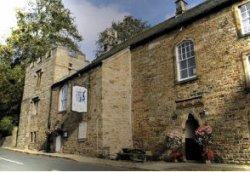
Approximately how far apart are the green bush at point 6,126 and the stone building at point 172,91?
8838 mm

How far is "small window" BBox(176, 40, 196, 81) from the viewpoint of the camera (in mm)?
16469

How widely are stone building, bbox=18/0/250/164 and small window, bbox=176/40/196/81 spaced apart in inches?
2.2

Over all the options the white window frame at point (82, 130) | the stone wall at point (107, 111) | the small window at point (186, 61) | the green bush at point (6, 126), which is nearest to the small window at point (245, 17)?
the small window at point (186, 61)

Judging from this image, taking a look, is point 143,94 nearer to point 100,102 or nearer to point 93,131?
point 100,102

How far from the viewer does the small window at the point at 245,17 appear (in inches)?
564

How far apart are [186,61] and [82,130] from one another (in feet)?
27.8

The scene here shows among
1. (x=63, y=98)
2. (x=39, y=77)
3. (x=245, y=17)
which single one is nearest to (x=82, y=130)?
(x=63, y=98)

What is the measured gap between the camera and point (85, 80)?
831 inches

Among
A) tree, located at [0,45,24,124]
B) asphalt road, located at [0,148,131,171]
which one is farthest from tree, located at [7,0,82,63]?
asphalt road, located at [0,148,131,171]

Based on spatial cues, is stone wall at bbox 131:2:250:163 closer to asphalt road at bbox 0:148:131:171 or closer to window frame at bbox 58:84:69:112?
asphalt road at bbox 0:148:131:171

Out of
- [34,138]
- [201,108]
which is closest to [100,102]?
[201,108]

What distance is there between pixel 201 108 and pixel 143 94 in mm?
4738

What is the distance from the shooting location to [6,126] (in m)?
30.6

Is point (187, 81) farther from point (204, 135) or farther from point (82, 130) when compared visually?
point (82, 130)
